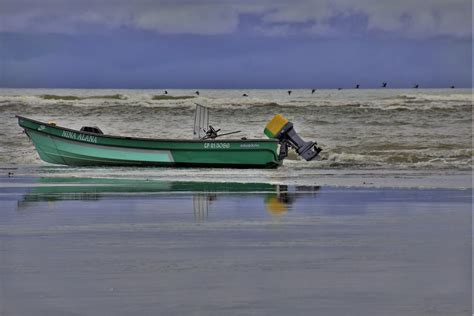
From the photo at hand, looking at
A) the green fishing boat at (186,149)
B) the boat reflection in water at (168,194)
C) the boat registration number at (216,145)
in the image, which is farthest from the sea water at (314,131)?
the boat reflection in water at (168,194)

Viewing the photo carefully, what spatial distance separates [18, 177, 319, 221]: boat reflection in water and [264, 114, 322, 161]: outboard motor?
5.98m

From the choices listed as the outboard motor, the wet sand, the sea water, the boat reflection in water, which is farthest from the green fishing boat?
the wet sand

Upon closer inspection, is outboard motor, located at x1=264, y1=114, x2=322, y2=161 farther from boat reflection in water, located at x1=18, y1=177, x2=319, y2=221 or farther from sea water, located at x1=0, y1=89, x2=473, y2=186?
boat reflection in water, located at x1=18, y1=177, x2=319, y2=221

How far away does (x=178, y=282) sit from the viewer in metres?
8.23

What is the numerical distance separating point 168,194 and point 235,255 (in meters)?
7.19

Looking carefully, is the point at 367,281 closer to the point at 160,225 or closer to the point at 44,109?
the point at 160,225

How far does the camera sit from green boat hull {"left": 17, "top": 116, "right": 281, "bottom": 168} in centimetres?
2494

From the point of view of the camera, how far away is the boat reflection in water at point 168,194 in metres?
14.7

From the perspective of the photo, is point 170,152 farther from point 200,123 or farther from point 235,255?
point 235,255

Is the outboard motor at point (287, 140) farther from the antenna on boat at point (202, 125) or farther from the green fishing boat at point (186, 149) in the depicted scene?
the antenna on boat at point (202, 125)

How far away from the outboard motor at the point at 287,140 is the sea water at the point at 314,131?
45 centimetres

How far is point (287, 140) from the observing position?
25.5m

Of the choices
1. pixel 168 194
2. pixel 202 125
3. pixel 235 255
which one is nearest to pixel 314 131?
pixel 202 125

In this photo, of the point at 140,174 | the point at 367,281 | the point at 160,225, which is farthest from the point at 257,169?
the point at 367,281
